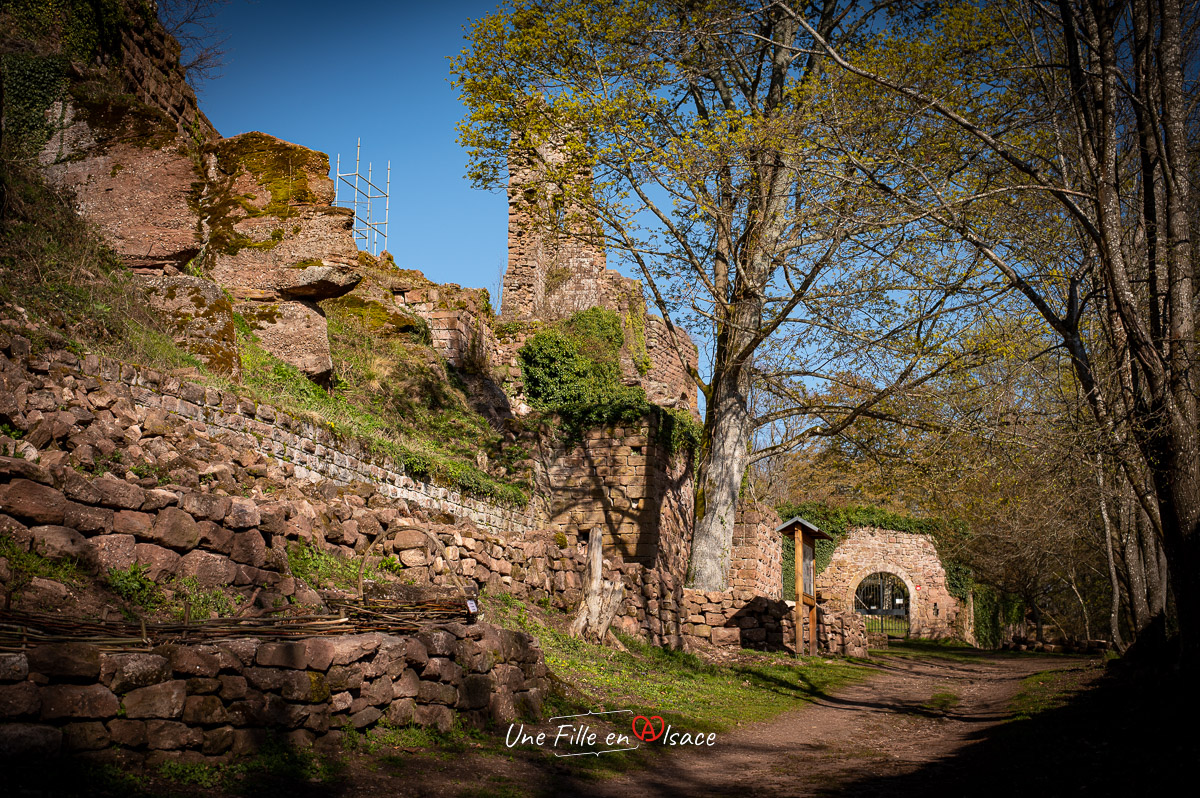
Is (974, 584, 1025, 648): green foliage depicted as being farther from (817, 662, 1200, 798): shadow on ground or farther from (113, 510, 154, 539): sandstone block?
(113, 510, 154, 539): sandstone block

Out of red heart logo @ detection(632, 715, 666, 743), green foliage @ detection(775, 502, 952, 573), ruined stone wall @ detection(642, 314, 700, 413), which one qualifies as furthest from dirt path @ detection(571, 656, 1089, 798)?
green foliage @ detection(775, 502, 952, 573)

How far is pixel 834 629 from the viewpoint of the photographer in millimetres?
16953

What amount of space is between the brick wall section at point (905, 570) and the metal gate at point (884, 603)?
388 millimetres

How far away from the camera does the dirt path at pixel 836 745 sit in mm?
6033

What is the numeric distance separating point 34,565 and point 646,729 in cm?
509

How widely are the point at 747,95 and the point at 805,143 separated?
4.28m

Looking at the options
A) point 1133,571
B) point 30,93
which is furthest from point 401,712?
point 1133,571

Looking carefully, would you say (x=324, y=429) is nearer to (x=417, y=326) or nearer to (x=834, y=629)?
(x=417, y=326)

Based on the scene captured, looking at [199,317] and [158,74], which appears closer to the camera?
[199,317]

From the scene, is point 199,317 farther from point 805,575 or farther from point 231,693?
point 805,575

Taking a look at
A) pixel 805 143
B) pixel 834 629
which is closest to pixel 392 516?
pixel 805 143

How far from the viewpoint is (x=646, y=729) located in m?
7.65

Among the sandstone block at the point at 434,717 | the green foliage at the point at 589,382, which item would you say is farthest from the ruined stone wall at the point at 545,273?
the sandstone block at the point at 434,717

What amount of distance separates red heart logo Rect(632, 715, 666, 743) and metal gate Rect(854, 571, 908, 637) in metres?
21.4
